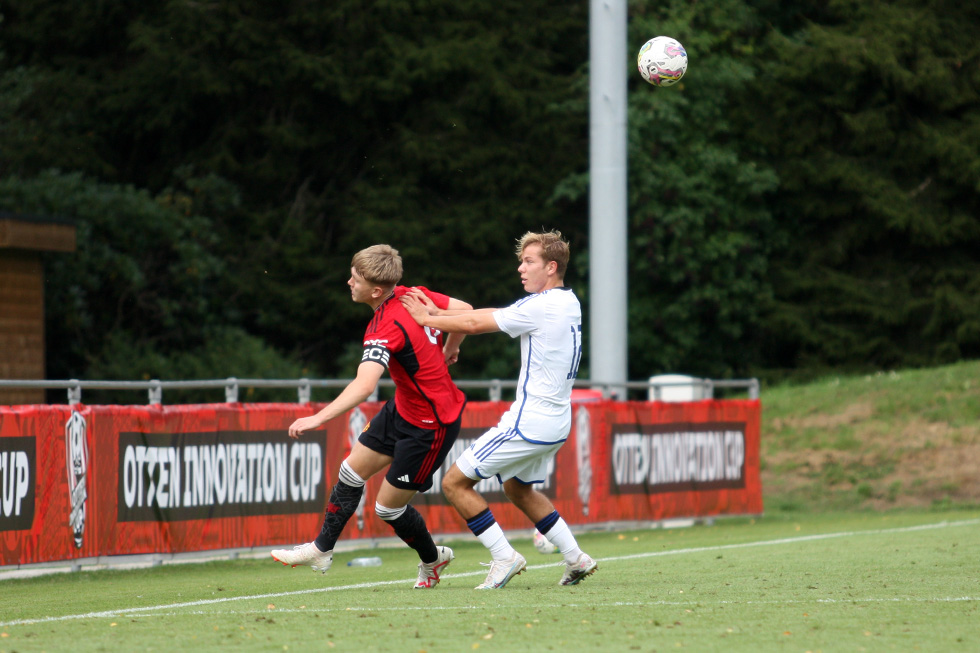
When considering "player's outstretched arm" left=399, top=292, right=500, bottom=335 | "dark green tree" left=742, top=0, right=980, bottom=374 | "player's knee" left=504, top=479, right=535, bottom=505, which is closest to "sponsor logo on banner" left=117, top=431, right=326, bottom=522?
"player's knee" left=504, top=479, right=535, bottom=505

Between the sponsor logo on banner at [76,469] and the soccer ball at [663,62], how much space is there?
6253mm

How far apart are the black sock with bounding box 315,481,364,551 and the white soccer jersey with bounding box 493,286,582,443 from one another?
1062 millimetres

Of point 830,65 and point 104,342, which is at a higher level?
point 830,65

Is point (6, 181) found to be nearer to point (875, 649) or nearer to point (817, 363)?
point (817, 363)

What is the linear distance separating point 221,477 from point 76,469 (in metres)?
1.39

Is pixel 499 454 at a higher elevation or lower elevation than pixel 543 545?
higher

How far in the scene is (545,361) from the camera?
25.7ft

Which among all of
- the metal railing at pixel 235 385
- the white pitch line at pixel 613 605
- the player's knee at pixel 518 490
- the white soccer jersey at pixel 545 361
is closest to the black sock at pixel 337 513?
the white pitch line at pixel 613 605

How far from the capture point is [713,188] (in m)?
32.3

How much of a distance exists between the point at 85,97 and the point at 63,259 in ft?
23.1

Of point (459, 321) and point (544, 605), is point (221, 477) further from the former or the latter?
point (544, 605)

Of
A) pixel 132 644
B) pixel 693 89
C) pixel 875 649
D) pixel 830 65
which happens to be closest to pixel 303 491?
pixel 132 644

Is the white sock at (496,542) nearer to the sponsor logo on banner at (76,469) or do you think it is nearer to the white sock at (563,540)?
the white sock at (563,540)

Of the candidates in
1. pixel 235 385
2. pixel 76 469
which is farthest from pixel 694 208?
pixel 76 469
